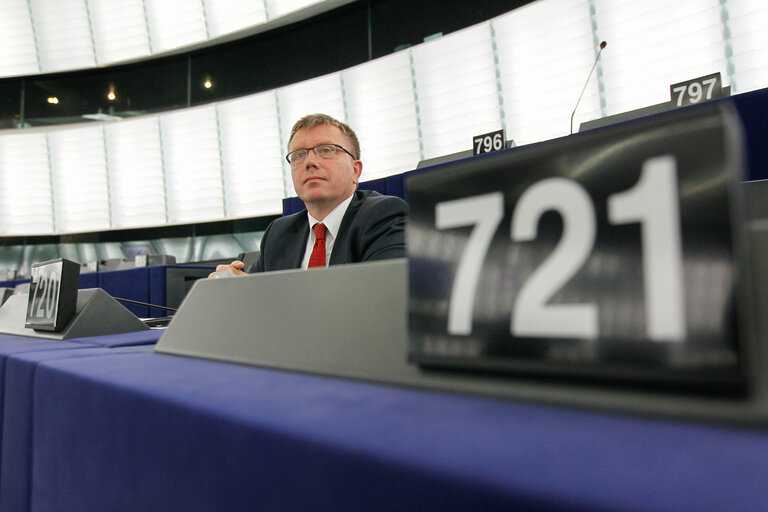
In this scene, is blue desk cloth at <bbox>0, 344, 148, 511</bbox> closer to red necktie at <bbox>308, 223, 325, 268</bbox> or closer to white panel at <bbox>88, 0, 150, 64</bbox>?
red necktie at <bbox>308, 223, 325, 268</bbox>

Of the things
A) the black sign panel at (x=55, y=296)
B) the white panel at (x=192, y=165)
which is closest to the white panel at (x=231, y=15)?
the white panel at (x=192, y=165)

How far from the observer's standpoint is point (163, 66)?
6.46 m

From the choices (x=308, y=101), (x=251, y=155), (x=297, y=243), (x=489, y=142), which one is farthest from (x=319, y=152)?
(x=251, y=155)

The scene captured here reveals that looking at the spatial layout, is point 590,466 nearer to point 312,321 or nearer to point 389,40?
point 312,321

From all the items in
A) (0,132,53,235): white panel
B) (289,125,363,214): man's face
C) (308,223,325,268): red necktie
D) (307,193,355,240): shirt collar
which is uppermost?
(0,132,53,235): white panel

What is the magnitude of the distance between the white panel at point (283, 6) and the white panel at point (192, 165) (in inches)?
56.1

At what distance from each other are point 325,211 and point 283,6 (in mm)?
5001

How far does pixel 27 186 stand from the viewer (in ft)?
22.0

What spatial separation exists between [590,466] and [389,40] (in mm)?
5749

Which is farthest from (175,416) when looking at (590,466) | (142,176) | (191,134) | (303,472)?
(142,176)

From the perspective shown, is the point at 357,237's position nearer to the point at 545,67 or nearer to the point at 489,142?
the point at 489,142

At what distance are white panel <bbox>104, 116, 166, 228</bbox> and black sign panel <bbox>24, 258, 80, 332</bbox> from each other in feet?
19.3

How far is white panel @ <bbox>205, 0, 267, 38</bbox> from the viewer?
5766mm

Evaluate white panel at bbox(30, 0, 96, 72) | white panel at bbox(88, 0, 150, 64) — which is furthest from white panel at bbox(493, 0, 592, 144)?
white panel at bbox(30, 0, 96, 72)
